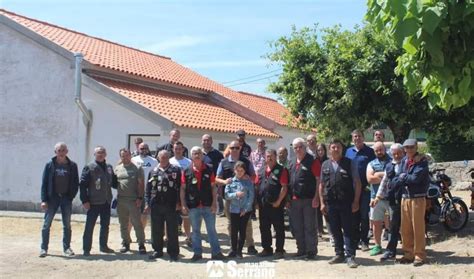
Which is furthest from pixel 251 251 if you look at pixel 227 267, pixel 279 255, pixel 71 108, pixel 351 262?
pixel 71 108

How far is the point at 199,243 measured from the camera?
8.76 m

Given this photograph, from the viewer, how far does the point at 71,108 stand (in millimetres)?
16578

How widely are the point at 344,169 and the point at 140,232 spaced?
12.5 ft

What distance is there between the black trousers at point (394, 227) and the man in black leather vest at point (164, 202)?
3.38 metres

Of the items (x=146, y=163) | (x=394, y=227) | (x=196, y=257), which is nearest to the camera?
(x=394, y=227)

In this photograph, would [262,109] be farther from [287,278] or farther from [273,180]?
[287,278]

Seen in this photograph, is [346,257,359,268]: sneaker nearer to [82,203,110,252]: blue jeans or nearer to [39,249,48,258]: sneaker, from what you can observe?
[82,203,110,252]: blue jeans

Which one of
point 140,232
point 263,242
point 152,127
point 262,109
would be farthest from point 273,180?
point 262,109

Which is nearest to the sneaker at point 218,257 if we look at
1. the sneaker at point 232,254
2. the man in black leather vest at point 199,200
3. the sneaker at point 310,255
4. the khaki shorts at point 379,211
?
the man in black leather vest at point 199,200

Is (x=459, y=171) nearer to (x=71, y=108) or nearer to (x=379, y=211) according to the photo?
(x=379, y=211)

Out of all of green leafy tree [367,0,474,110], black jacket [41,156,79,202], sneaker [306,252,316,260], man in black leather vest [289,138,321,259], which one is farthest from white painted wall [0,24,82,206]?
green leafy tree [367,0,474,110]

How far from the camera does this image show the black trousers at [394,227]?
827cm

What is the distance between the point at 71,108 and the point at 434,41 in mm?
14872

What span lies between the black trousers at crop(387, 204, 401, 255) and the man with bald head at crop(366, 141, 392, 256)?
321mm
